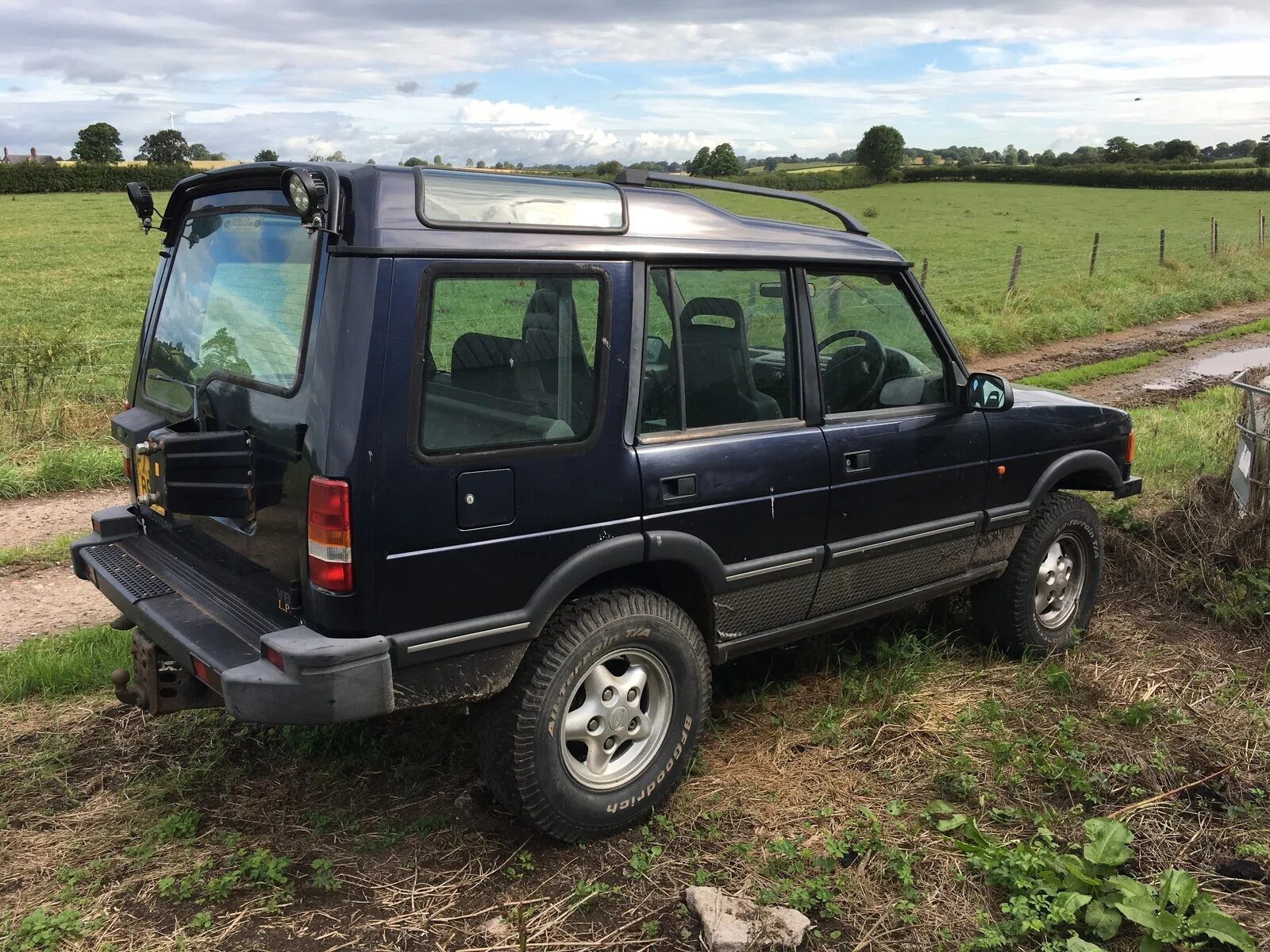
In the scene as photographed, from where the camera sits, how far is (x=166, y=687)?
332 cm

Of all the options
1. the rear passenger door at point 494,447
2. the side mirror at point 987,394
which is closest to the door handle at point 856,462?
the side mirror at point 987,394

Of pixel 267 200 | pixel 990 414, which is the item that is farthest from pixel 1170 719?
pixel 267 200

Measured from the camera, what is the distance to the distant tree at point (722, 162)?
2841 centimetres

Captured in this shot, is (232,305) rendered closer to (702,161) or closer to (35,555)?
(35,555)

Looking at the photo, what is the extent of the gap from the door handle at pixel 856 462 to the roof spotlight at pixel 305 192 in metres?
2.10

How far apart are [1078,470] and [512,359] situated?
303 centimetres

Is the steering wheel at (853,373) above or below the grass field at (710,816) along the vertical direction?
above

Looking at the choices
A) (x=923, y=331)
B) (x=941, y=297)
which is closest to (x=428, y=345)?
(x=923, y=331)

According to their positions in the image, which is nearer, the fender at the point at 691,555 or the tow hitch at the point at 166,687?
the tow hitch at the point at 166,687

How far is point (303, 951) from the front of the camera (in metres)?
2.93

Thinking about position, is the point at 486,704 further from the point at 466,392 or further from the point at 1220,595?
the point at 1220,595

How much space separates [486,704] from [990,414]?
2579 millimetres

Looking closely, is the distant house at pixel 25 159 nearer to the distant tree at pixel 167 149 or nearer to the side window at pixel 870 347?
the distant tree at pixel 167 149

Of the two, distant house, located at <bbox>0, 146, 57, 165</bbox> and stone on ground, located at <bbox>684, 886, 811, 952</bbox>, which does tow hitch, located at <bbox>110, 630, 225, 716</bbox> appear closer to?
stone on ground, located at <bbox>684, 886, 811, 952</bbox>
